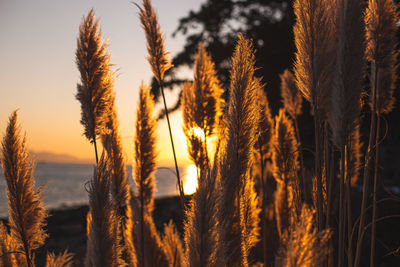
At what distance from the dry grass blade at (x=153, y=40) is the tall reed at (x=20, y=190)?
106 centimetres

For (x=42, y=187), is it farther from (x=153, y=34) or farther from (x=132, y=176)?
(x=153, y=34)

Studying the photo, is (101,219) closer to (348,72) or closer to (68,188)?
(348,72)

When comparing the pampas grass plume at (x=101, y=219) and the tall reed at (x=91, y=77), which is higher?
the tall reed at (x=91, y=77)

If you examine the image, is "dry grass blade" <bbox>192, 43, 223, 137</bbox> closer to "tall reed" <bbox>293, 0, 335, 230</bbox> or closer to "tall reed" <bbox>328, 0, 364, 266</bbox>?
"tall reed" <bbox>293, 0, 335, 230</bbox>

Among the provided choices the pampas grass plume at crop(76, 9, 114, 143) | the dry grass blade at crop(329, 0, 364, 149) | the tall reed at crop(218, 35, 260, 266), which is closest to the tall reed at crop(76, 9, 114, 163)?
the pampas grass plume at crop(76, 9, 114, 143)

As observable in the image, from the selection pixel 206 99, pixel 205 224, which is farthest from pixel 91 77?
→ pixel 205 224

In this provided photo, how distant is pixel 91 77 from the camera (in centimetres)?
216

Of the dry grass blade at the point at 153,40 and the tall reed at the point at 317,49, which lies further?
the dry grass blade at the point at 153,40

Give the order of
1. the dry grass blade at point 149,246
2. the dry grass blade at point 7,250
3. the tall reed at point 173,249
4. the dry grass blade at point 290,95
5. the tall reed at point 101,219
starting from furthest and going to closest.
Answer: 1. the dry grass blade at point 290,95
2. the dry grass blade at point 149,246
3. the tall reed at point 173,249
4. the dry grass blade at point 7,250
5. the tall reed at point 101,219

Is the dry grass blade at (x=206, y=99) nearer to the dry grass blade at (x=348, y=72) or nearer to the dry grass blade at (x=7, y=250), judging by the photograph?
the dry grass blade at (x=348, y=72)

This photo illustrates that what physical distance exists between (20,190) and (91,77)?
0.82 metres

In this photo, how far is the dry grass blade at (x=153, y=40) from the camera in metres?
2.54

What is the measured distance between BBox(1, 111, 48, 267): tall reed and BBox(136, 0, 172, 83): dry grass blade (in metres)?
1.06

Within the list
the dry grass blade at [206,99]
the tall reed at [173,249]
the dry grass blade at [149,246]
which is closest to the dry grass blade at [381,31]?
the dry grass blade at [206,99]
